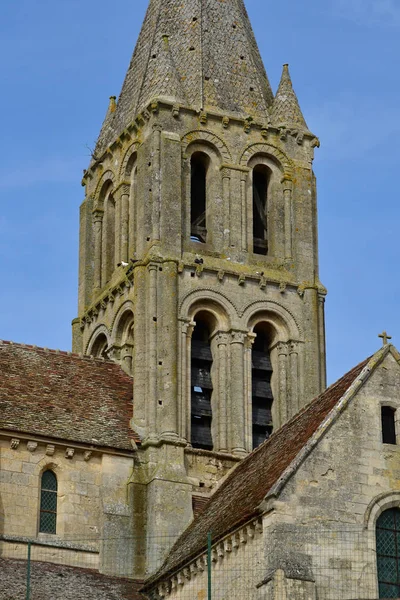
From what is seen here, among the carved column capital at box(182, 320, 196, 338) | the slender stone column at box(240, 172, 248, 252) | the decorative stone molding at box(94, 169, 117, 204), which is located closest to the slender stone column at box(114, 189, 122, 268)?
the decorative stone molding at box(94, 169, 117, 204)

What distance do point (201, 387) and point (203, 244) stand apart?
4089 mm

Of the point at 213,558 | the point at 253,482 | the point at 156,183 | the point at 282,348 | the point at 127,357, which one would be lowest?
the point at 213,558

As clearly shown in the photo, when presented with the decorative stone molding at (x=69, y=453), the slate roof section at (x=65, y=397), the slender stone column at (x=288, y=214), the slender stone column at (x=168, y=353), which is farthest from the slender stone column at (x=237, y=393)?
the decorative stone molding at (x=69, y=453)

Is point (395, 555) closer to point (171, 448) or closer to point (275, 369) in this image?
point (171, 448)

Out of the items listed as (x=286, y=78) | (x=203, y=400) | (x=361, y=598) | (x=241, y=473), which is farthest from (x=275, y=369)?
(x=361, y=598)

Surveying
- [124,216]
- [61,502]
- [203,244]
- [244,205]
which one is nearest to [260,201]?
[244,205]

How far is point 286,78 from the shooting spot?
5159cm

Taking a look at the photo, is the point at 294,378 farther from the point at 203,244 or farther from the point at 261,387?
the point at 203,244

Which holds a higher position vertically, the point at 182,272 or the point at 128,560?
the point at 182,272

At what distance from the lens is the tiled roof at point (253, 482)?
123ft

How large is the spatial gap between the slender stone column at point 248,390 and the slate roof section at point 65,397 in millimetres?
3128

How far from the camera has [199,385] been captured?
4594 centimetres

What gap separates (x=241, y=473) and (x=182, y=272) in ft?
21.5

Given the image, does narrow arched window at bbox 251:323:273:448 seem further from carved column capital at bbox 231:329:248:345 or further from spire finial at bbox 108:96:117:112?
spire finial at bbox 108:96:117:112
